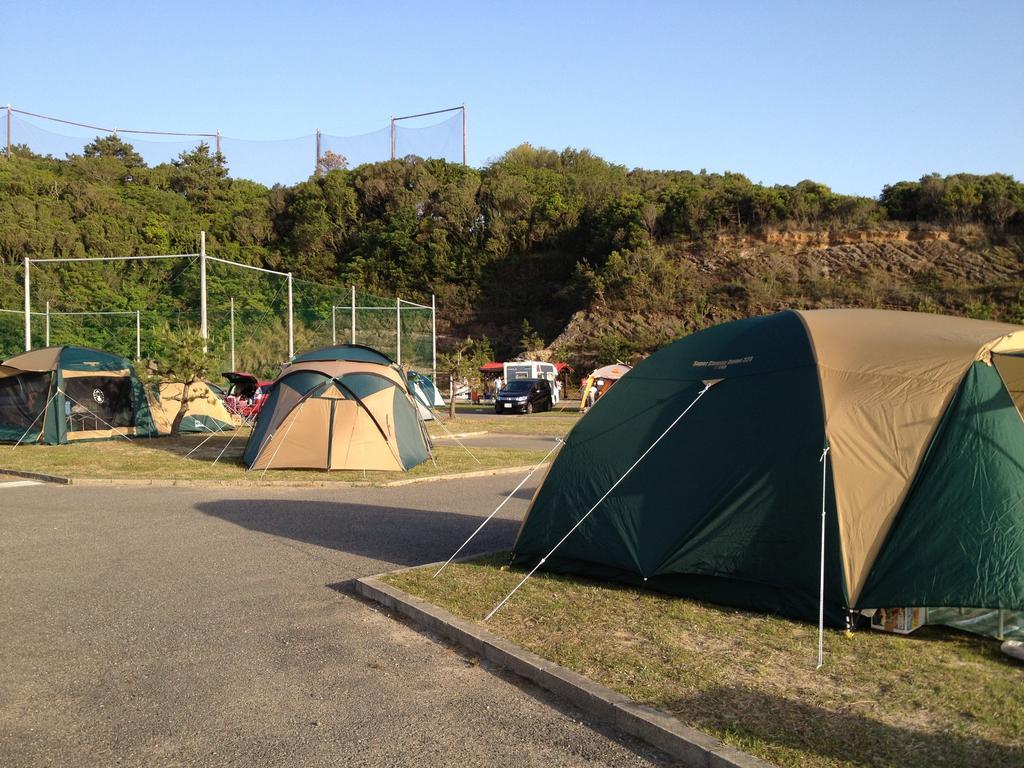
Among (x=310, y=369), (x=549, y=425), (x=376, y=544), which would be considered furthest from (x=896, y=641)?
(x=549, y=425)

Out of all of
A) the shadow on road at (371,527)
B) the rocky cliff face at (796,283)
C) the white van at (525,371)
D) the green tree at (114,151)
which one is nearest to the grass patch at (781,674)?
the shadow on road at (371,527)

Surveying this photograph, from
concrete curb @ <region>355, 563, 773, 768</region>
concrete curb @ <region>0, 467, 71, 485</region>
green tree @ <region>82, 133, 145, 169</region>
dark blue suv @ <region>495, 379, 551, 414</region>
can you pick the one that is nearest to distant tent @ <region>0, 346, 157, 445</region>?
concrete curb @ <region>0, 467, 71, 485</region>

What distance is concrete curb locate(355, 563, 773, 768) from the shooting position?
13.8 ft

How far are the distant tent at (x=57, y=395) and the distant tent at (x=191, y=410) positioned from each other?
1.84m

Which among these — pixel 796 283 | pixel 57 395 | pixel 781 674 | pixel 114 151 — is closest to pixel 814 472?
pixel 781 674

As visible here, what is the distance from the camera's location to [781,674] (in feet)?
16.9

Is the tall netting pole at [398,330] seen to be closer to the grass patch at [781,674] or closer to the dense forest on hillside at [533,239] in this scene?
the dense forest on hillside at [533,239]

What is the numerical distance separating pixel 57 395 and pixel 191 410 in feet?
14.1

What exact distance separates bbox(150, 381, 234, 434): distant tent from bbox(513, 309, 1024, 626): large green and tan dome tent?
58.3 ft

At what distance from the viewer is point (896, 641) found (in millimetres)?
5781

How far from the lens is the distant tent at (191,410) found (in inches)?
912

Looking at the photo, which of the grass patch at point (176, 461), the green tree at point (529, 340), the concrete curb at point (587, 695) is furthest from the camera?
the green tree at point (529, 340)

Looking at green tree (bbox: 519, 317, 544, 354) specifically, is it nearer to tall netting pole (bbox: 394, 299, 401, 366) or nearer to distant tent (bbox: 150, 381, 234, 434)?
tall netting pole (bbox: 394, 299, 401, 366)

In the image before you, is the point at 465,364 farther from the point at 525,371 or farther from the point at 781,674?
the point at 781,674
